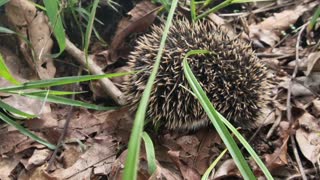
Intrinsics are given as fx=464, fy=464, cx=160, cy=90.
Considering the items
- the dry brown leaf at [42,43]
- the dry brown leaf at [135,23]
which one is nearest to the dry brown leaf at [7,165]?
the dry brown leaf at [42,43]

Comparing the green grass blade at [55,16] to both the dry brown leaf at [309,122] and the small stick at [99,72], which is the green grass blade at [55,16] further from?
the dry brown leaf at [309,122]

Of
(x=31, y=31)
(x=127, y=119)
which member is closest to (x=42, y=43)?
(x=31, y=31)

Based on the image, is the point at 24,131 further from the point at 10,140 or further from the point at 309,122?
the point at 309,122

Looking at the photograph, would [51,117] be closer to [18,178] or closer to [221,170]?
[18,178]

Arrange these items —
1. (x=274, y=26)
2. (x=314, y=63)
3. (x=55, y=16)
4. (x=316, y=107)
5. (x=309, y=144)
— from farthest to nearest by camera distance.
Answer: (x=274, y=26) → (x=314, y=63) → (x=316, y=107) → (x=309, y=144) → (x=55, y=16)

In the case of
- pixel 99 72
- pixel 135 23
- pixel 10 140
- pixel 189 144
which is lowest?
pixel 189 144

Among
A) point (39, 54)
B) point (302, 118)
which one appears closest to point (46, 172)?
point (39, 54)

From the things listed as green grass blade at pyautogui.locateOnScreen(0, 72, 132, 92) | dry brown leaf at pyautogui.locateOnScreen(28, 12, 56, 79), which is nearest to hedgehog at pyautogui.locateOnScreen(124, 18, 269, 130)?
green grass blade at pyautogui.locateOnScreen(0, 72, 132, 92)
